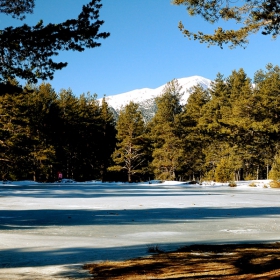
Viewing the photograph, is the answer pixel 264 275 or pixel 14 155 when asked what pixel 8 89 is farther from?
pixel 14 155

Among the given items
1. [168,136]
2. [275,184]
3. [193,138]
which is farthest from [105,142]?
[275,184]

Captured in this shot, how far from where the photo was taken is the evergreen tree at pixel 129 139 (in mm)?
48000

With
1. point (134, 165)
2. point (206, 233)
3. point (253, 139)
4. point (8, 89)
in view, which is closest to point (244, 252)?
point (206, 233)

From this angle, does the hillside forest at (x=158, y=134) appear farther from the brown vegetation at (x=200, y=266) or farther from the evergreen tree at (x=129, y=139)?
the brown vegetation at (x=200, y=266)

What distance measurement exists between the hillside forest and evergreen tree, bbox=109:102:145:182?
0.43 feet

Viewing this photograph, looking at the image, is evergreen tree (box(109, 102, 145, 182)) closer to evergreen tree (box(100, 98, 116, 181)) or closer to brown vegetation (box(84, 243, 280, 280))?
evergreen tree (box(100, 98, 116, 181))

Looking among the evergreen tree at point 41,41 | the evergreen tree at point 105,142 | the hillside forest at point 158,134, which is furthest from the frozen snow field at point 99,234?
the evergreen tree at point 105,142

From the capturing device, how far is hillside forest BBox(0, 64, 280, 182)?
4319 cm

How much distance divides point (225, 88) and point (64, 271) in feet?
174

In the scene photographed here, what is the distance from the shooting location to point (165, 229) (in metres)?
8.22

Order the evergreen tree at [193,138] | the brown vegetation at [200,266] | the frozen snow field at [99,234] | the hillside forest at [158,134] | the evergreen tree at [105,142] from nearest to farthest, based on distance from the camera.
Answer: the brown vegetation at [200,266] < the frozen snow field at [99,234] < the hillside forest at [158,134] < the evergreen tree at [193,138] < the evergreen tree at [105,142]

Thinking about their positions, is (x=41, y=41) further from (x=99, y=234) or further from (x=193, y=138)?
(x=193, y=138)

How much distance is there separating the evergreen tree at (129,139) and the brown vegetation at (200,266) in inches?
1661

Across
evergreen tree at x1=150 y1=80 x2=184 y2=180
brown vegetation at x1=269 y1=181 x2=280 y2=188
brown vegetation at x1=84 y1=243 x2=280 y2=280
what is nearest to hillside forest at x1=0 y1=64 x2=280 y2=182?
evergreen tree at x1=150 y1=80 x2=184 y2=180
